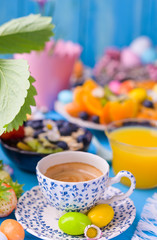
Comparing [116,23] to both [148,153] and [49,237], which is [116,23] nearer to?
[148,153]

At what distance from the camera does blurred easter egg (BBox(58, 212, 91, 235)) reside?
0.59m

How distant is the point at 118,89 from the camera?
1466mm

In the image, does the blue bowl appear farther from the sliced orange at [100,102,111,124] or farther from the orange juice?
the sliced orange at [100,102,111,124]

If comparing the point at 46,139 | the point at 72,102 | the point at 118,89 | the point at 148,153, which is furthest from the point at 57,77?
the point at 148,153

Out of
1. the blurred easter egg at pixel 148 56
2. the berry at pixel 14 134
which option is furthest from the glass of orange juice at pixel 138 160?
the blurred easter egg at pixel 148 56

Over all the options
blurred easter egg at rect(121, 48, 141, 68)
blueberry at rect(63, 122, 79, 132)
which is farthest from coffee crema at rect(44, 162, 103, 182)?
blurred easter egg at rect(121, 48, 141, 68)

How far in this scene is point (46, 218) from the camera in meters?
0.66

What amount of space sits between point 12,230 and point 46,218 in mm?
97

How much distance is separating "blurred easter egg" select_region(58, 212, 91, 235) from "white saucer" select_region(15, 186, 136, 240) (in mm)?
11

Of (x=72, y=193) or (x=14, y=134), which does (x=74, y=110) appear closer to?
(x=14, y=134)

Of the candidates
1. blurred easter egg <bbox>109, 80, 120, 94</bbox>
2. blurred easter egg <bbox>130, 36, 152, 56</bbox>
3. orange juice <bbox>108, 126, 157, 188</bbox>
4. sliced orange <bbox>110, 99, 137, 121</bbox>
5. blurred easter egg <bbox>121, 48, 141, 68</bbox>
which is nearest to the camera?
orange juice <bbox>108, 126, 157, 188</bbox>

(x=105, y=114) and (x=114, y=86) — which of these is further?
(x=114, y=86)

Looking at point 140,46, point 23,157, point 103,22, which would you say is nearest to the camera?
point 23,157

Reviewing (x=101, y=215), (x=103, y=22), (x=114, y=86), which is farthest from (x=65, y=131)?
(x=103, y=22)
